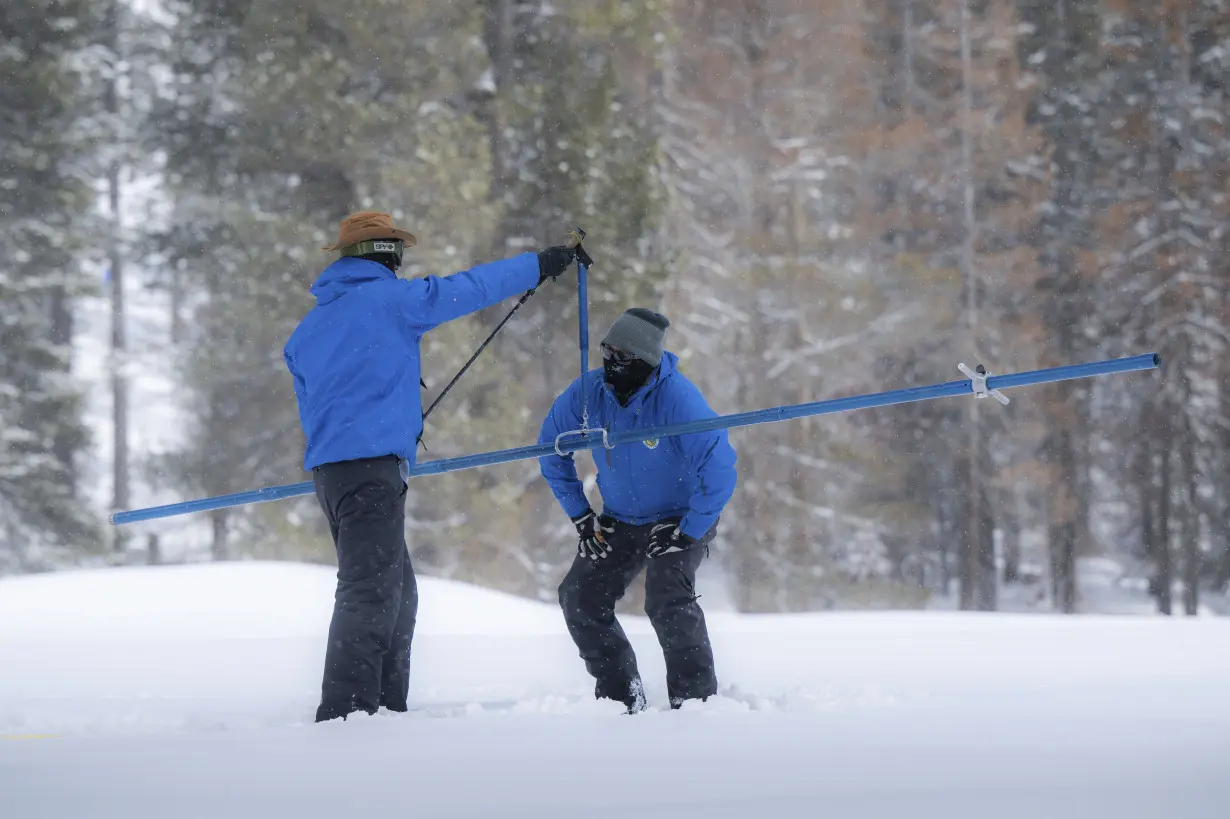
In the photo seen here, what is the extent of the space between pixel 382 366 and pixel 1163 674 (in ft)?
12.7

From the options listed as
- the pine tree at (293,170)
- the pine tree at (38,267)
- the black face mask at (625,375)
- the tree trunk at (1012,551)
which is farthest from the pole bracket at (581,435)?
the tree trunk at (1012,551)

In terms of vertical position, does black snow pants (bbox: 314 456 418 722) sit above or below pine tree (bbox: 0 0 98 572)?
below

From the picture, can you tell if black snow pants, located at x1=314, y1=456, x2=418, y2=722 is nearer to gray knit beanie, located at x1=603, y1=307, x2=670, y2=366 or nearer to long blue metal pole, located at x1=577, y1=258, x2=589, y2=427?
long blue metal pole, located at x1=577, y1=258, x2=589, y2=427

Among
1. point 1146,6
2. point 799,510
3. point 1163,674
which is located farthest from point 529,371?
point 1163,674

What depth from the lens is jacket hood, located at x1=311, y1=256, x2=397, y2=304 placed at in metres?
5.28

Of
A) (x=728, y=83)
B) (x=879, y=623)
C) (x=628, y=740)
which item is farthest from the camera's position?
(x=728, y=83)

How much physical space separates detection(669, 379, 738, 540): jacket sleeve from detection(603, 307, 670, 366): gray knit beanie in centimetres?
23

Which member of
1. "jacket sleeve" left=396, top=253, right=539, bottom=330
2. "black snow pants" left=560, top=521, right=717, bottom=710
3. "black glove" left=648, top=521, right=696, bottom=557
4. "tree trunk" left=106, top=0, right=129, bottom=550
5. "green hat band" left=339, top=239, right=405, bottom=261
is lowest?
"black snow pants" left=560, top=521, right=717, bottom=710

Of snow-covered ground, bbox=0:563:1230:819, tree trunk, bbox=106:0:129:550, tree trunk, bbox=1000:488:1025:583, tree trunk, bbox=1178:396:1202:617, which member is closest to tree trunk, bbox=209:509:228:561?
tree trunk, bbox=106:0:129:550

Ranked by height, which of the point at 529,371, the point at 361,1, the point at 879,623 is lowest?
the point at 879,623

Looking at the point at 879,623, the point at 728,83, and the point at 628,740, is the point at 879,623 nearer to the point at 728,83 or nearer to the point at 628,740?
the point at 628,740

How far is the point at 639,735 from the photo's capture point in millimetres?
4074

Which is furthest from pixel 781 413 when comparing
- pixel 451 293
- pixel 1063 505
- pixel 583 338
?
pixel 1063 505

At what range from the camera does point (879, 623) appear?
38.8 feet
